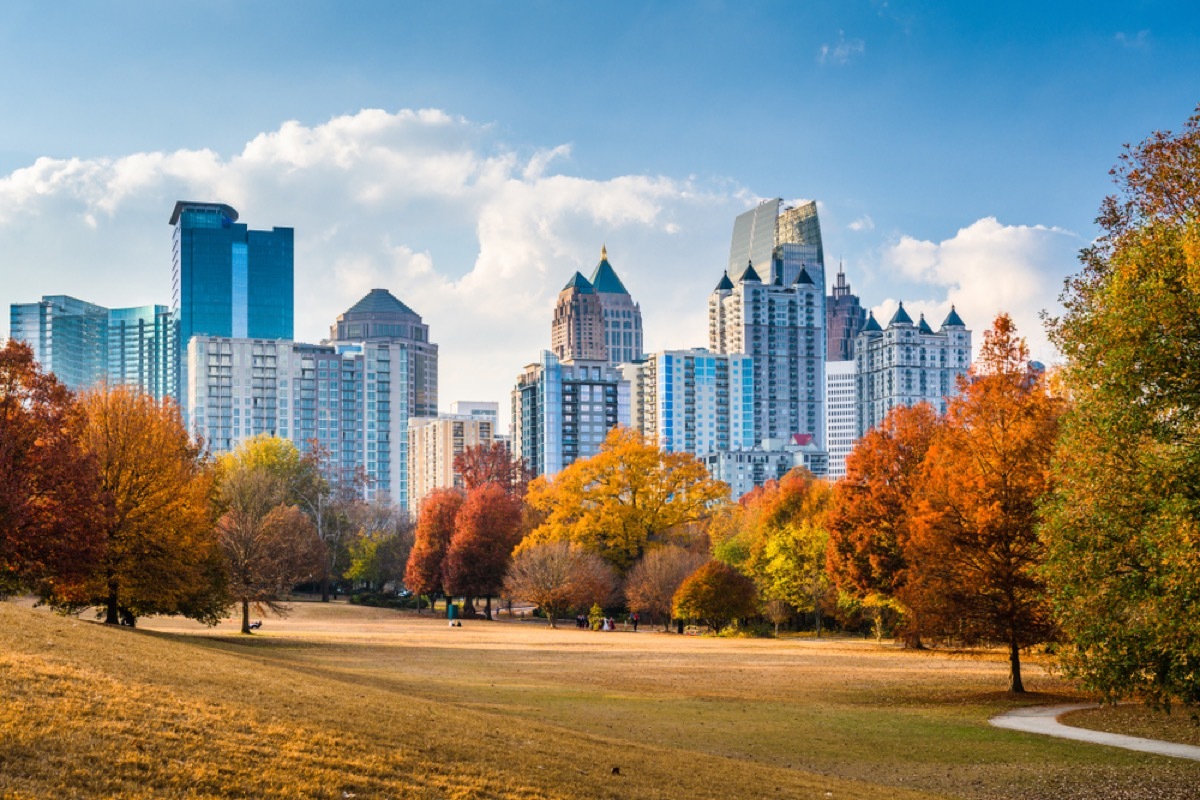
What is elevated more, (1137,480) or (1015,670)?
(1137,480)

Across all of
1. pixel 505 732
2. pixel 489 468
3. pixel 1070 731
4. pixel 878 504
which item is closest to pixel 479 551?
pixel 878 504

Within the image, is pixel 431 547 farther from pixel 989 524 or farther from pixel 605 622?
pixel 989 524

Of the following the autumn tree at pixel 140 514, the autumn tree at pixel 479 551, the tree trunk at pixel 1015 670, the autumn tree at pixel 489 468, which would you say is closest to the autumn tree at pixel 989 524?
the tree trunk at pixel 1015 670

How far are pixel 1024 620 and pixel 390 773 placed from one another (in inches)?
953

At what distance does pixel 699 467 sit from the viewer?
79688 millimetres

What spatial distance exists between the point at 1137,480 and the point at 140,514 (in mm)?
34648

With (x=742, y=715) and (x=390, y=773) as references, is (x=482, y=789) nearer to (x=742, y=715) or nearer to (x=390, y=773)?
(x=390, y=773)

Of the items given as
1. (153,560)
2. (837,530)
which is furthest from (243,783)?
(837,530)

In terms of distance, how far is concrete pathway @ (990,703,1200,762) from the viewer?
78.0ft

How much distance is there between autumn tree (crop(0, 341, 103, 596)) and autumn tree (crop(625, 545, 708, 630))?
140 ft

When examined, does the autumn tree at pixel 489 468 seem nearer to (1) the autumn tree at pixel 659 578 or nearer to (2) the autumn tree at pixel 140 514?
(1) the autumn tree at pixel 659 578

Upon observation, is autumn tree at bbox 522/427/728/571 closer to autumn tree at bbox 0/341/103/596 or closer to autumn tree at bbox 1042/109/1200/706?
autumn tree at bbox 0/341/103/596

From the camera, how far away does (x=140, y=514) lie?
4253 cm

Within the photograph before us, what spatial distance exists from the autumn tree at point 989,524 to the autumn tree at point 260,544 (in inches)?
1189
